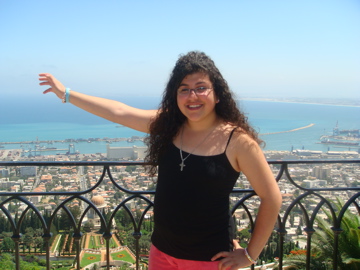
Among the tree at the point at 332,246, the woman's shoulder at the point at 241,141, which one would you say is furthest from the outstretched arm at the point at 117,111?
the tree at the point at 332,246

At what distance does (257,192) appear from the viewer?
1727 millimetres

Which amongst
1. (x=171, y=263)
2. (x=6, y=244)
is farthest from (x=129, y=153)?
(x=171, y=263)

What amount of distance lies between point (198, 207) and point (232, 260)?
13.9 inches

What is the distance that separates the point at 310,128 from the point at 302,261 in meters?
29.7

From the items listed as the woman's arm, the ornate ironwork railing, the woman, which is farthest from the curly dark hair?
the ornate ironwork railing

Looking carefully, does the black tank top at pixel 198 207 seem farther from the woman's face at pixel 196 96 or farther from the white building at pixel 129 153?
the white building at pixel 129 153

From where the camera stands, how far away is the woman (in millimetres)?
1727

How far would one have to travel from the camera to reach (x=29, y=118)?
48844mm

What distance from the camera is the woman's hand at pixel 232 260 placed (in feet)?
5.78

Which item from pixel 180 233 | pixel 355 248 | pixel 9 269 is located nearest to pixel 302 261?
pixel 355 248

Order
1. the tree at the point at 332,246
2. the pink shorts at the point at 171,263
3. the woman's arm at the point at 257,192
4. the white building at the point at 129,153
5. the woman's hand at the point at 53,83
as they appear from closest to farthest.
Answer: the woman's arm at the point at 257,192
the pink shorts at the point at 171,263
the woman's hand at the point at 53,83
the white building at the point at 129,153
the tree at the point at 332,246

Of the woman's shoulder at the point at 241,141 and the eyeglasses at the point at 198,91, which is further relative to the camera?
the eyeglasses at the point at 198,91

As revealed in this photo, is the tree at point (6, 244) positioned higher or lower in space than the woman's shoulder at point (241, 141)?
lower

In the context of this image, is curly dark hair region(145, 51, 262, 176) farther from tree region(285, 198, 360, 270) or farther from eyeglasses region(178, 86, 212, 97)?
tree region(285, 198, 360, 270)
